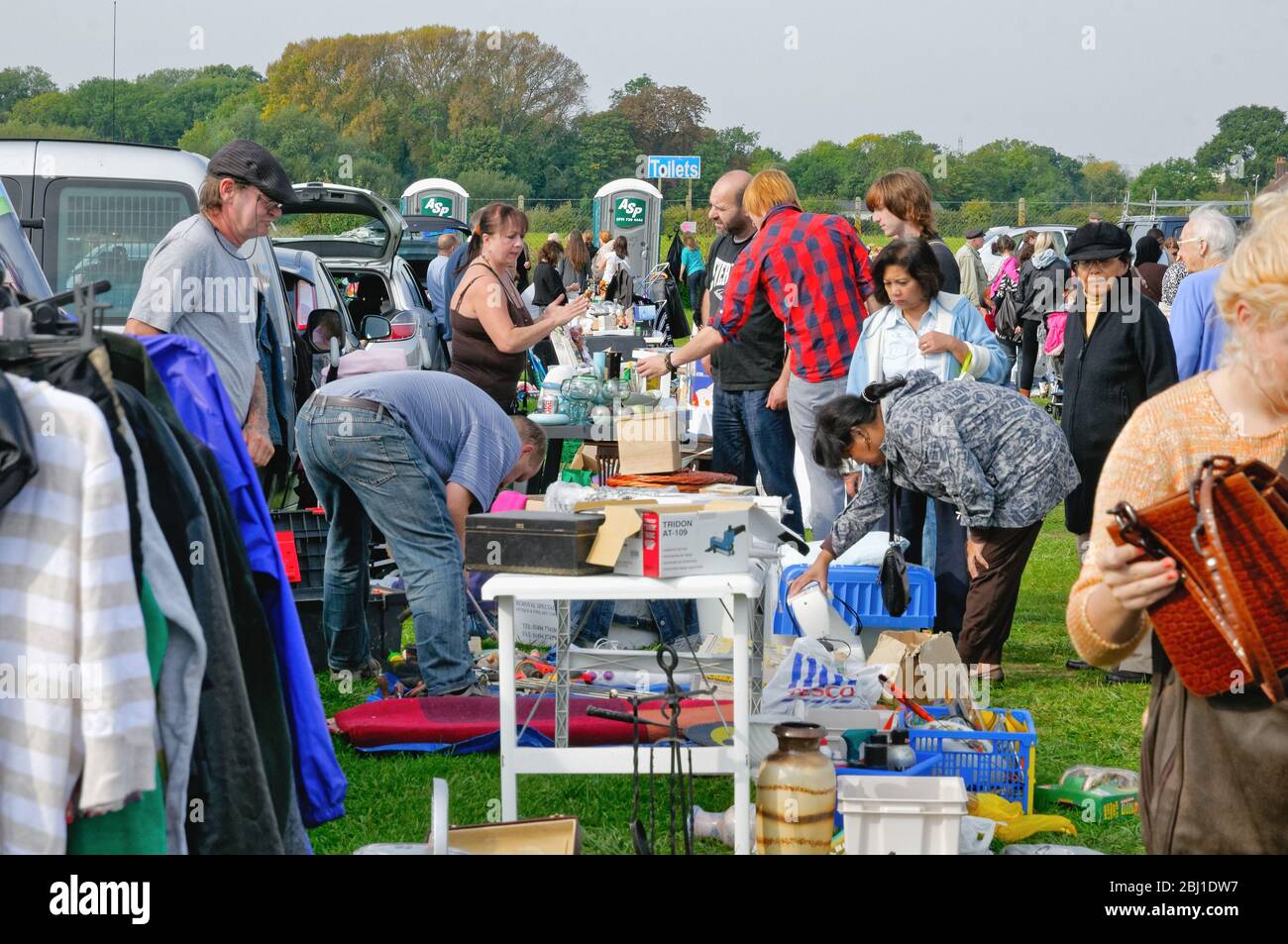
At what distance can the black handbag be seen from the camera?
5.82 metres

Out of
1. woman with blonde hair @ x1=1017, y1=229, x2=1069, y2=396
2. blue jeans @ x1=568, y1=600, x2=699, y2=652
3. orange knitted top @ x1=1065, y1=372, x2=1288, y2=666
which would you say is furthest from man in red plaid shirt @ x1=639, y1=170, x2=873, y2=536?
woman with blonde hair @ x1=1017, y1=229, x2=1069, y2=396

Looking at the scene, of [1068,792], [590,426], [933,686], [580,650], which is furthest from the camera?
[590,426]

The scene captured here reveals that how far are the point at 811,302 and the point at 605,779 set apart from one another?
9.72 ft

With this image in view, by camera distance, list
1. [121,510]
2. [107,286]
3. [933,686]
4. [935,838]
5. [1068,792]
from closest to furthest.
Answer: [121,510], [107,286], [935,838], [1068,792], [933,686]

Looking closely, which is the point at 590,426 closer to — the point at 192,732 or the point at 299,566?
the point at 299,566

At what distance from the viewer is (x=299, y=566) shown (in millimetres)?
6344

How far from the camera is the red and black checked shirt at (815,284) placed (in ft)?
22.7

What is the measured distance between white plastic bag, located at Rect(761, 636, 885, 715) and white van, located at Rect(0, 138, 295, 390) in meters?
2.98

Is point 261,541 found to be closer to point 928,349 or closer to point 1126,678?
point 928,349

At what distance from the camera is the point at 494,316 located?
6.89m

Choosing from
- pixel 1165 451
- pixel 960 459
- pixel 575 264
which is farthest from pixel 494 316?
pixel 575 264
